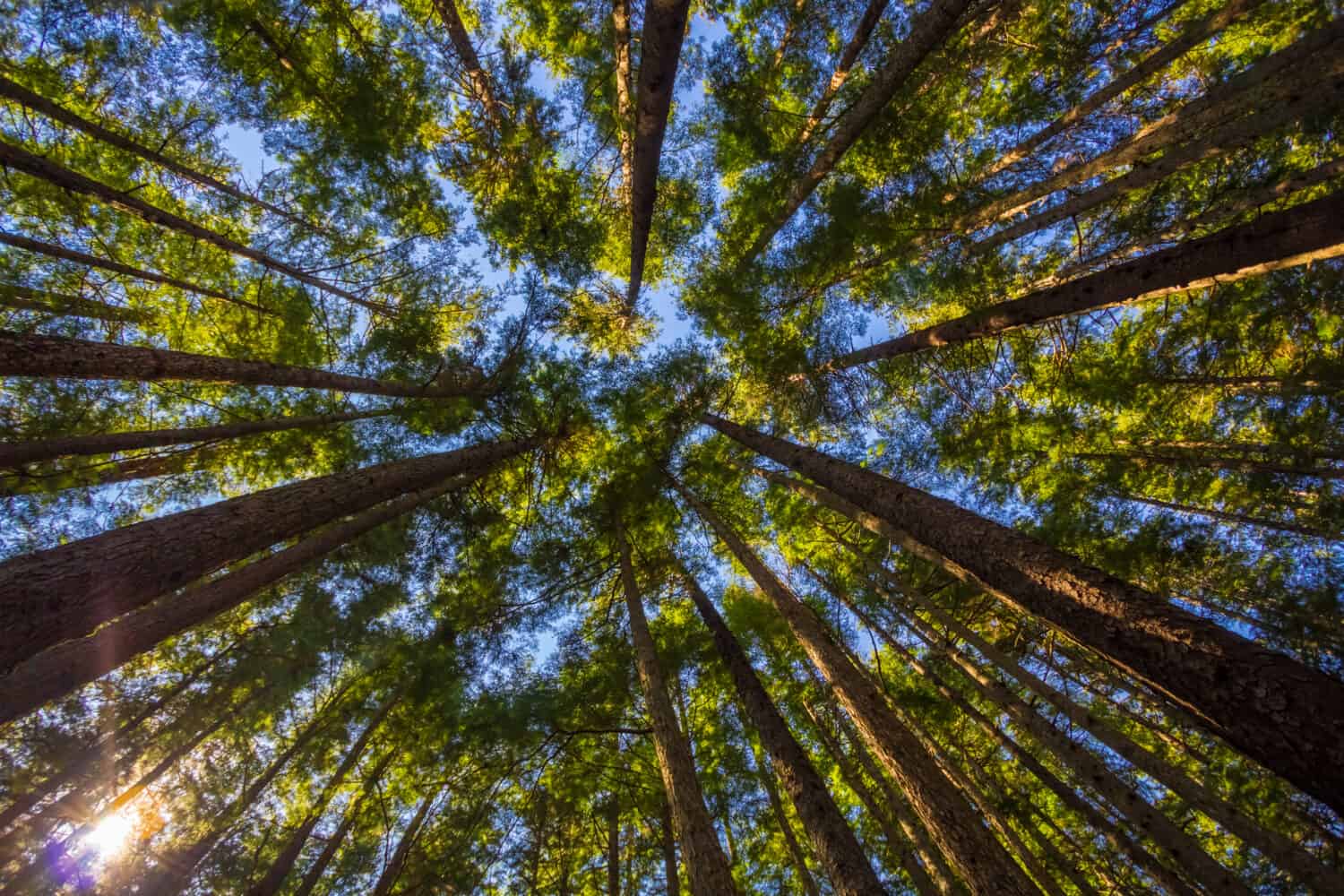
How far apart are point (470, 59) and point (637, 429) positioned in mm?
7282

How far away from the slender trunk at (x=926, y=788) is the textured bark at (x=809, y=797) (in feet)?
2.36

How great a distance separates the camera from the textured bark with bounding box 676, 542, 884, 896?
12.3 ft

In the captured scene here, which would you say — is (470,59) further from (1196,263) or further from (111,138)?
(1196,263)

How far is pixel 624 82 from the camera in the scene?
31.6 ft

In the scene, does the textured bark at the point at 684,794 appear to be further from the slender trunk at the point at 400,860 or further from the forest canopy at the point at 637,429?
the slender trunk at the point at 400,860

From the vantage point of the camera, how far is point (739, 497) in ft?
37.1

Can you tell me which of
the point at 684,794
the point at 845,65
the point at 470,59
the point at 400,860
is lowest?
the point at 684,794

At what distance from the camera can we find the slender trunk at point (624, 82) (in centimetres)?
819

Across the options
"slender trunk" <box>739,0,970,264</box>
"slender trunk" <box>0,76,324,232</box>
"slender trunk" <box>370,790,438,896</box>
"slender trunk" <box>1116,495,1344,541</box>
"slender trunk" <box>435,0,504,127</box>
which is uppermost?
"slender trunk" <box>435,0,504,127</box>

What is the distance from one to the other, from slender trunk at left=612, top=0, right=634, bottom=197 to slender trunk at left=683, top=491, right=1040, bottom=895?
8.12m

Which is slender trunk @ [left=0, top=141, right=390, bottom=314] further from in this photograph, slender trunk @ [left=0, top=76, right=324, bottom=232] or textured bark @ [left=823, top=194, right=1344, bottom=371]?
textured bark @ [left=823, top=194, right=1344, bottom=371]

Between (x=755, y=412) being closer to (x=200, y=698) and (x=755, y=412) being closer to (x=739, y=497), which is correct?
(x=739, y=497)

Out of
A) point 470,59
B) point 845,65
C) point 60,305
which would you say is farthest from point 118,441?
point 845,65

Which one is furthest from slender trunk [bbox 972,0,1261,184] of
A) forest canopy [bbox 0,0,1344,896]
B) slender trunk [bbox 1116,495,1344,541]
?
slender trunk [bbox 1116,495,1344,541]
